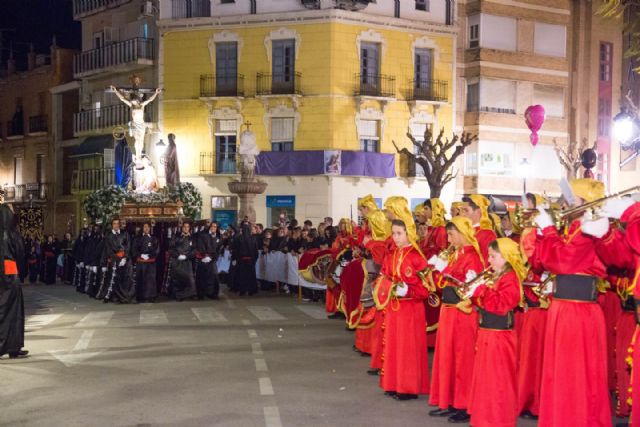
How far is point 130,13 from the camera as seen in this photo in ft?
140

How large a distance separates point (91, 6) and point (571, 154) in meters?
25.9

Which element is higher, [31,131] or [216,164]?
[31,131]

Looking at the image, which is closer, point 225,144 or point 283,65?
point 283,65

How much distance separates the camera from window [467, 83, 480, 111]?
39.4 metres

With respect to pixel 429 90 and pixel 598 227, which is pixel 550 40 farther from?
pixel 598 227

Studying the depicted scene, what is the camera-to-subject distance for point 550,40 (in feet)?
135

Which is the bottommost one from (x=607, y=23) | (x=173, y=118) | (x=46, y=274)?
(x=46, y=274)

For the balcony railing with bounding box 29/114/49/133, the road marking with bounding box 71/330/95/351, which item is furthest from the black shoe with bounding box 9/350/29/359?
the balcony railing with bounding box 29/114/49/133

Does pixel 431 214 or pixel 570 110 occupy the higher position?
pixel 570 110

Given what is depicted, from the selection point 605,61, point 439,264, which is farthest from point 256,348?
point 605,61

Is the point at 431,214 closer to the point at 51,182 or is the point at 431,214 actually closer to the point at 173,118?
the point at 173,118

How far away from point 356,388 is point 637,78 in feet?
114

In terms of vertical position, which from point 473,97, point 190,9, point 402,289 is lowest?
point 402,289

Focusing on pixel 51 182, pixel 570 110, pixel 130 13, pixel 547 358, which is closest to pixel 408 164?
pixel 570 110
